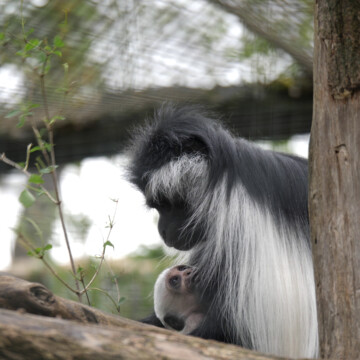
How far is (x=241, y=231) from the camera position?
6.42 feet

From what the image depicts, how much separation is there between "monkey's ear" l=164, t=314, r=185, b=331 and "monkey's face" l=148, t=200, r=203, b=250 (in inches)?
9.5

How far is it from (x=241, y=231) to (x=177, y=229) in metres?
0.27

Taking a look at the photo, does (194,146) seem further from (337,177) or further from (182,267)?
(337,177)

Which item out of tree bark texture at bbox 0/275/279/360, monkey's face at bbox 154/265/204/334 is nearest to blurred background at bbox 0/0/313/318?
monkey's face at bbox 154/265/204/334

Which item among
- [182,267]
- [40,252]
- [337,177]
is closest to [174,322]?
[182,267]

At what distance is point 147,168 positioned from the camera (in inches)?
86.7

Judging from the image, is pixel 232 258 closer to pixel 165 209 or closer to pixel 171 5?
pixel 165 209

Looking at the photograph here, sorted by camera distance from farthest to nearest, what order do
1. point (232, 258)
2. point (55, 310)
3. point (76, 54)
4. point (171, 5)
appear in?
point (76, 54)
point (171, 5)
point (232, 258)
point (55, 310)

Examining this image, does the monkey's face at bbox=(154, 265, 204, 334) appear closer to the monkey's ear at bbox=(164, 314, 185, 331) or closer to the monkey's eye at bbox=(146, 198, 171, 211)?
the monkey's ear at bbox=(164, 314, 185, 331)

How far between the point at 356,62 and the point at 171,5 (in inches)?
42.6

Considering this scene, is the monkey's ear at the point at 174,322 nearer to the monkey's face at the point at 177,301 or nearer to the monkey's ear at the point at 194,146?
the monkey's face at the point at 177,301

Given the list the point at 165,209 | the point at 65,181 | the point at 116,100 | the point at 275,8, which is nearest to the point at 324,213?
the point at 165,209

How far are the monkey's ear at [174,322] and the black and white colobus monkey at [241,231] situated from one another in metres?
0.12

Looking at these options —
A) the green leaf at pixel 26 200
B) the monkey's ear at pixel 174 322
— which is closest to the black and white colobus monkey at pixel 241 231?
the monkey's ear at pixel 174 322
